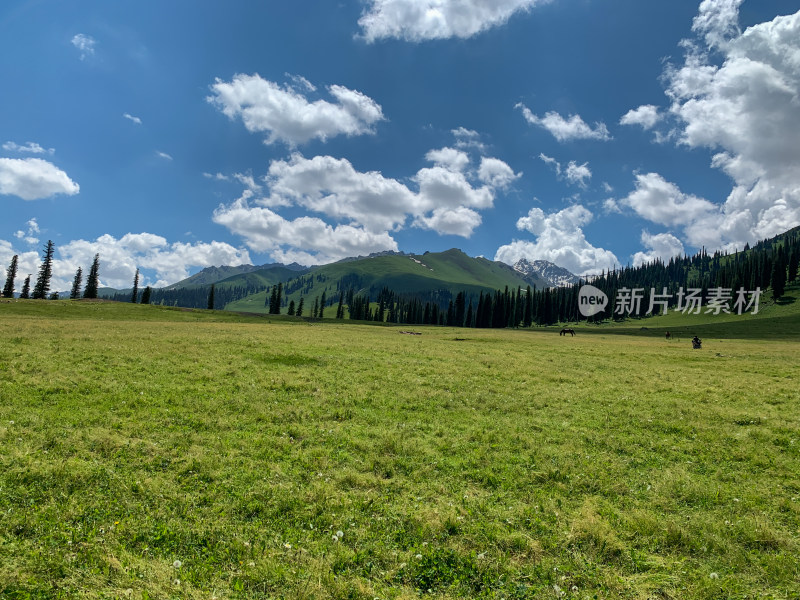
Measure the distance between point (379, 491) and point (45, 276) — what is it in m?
169

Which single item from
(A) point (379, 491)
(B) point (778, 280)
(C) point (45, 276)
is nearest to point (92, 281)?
(C) point (45, 276)

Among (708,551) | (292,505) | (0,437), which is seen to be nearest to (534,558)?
(708,551)

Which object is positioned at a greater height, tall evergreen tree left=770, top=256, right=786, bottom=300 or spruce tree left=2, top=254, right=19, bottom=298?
tall evergreen tree left=770, top=256, right=786, bottom=300

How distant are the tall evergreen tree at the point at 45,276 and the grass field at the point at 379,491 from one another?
143334mm

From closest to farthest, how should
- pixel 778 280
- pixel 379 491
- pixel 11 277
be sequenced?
1. pixel 379 491
2. pixel 11 277
3. pixel 778 280

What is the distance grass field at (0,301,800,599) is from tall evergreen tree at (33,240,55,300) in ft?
470

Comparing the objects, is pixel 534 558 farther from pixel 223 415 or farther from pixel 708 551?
pixel 223 415

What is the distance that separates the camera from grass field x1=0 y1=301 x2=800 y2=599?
679cm

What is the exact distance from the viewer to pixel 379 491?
32.9 ft

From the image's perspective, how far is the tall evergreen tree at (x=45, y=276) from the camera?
12362 centimetres

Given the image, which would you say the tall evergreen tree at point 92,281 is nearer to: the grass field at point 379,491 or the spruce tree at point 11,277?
the spruce tree at point 11,277

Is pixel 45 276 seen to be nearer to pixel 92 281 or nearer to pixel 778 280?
pixel 92 281

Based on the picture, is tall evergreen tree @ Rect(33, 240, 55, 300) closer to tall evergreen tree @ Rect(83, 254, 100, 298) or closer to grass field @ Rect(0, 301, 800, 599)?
tall evergreen tree @ Rect(83, 254, 100, 298)

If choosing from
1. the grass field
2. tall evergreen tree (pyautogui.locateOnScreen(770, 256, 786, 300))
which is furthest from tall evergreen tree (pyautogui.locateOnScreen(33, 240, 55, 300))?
tall evergreen tree (pyautogui.locateOnScreen(770, 256, 786, 300))
